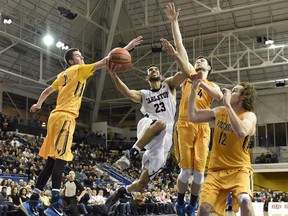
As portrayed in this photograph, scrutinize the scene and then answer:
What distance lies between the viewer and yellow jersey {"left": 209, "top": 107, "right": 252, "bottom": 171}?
4879mm

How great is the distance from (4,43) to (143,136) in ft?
73.1

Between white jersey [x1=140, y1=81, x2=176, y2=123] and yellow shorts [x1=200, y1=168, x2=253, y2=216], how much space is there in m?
1.83

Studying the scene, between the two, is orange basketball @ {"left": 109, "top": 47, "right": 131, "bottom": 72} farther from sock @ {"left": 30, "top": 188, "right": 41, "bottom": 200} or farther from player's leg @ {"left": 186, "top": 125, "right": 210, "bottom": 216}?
sock @ {"left": 30, "top": 188, "right": 41, "bottom": 200}

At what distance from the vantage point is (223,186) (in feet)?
15.9

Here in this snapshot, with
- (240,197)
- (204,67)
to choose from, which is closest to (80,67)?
(204,67)

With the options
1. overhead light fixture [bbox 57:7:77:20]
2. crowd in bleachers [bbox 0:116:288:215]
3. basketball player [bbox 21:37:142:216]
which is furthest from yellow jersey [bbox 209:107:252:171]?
overhead light fixture [bbox 57:7:77:20]

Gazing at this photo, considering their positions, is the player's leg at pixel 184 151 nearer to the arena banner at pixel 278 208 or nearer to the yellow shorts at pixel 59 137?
the yellow shorts at pixel 59 137

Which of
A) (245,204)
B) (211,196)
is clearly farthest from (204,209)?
(245,204)

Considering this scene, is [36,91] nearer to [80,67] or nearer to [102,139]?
[102,139]

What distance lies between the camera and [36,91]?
3238 cm

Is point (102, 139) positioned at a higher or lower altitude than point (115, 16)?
lower

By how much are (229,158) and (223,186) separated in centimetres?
33

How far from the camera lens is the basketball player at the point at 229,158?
4.77 meters

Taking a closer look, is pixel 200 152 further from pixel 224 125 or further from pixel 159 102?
pixel 224 125
